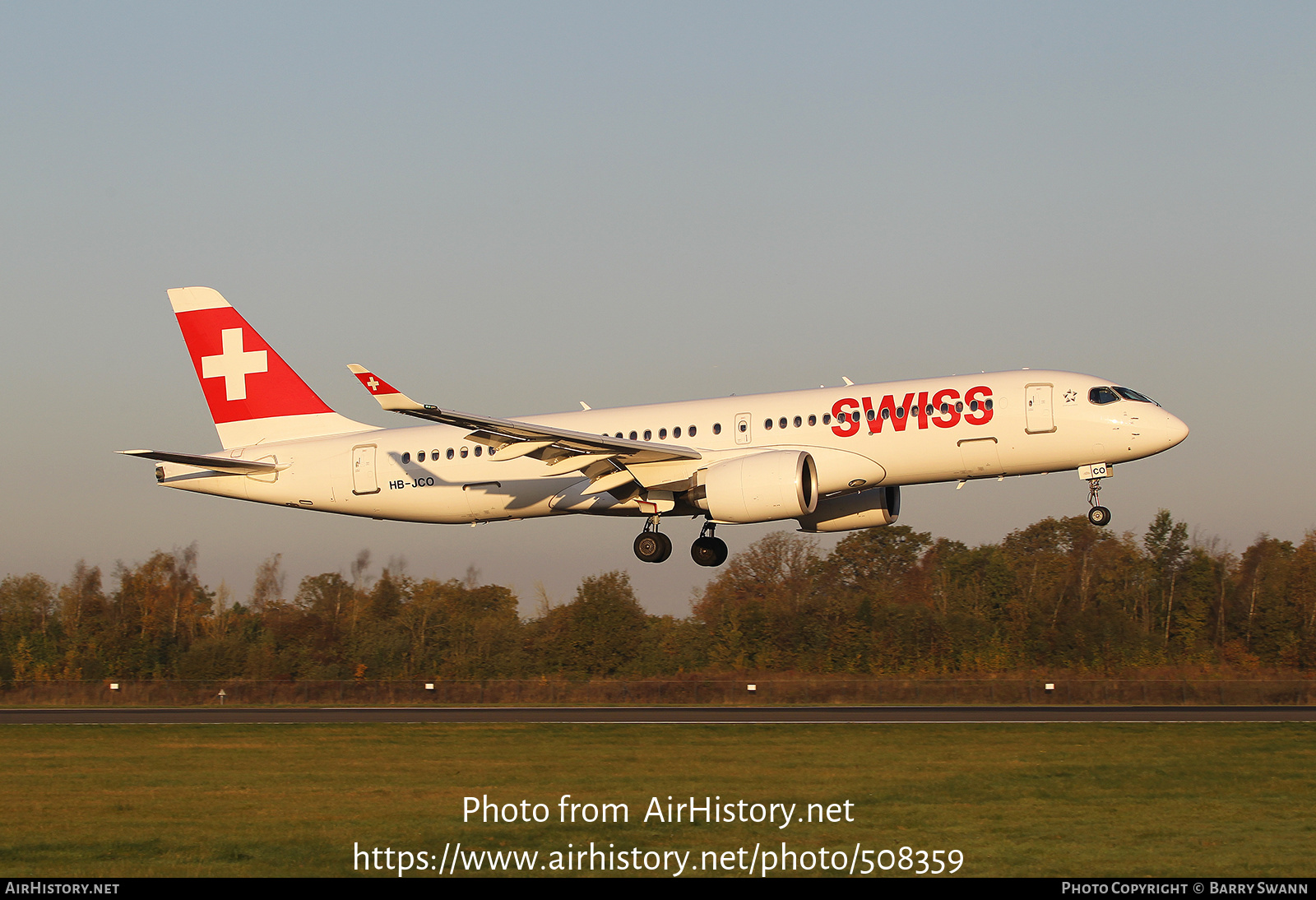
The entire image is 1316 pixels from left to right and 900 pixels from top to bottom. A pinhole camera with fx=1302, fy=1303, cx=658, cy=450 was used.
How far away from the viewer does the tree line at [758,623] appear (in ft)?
237

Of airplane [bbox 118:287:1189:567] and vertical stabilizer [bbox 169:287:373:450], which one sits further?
vertical stabilizer [bbox 169:287:373:450]

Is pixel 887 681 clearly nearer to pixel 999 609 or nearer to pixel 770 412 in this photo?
pixel 770 412

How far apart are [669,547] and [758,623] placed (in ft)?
125

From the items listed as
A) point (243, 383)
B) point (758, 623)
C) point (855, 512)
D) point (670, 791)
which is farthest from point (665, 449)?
point (758, 623)

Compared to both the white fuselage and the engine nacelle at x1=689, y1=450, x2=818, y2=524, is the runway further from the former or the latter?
the engine nacelle at x1=689, y1=450, x2=818, y2=524

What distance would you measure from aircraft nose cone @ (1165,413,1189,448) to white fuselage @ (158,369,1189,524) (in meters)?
0.03

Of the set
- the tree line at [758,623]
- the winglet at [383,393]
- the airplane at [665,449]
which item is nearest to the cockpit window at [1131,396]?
the airplane at [665,449]

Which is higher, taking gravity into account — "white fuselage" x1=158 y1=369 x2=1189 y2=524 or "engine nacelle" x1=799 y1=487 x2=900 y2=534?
"white fuselage" x1=158 y1=369 x2=1189 y2=524

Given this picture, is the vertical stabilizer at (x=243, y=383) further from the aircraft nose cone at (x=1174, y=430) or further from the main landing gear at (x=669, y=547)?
the aircraft nose cone at (x=1174, y=430)

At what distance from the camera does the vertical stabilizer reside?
140 ft

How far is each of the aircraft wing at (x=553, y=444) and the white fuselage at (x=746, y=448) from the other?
→ 748 mm

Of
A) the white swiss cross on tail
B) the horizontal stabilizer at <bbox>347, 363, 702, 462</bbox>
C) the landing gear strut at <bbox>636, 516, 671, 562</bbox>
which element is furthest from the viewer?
the white swiss cross on tail

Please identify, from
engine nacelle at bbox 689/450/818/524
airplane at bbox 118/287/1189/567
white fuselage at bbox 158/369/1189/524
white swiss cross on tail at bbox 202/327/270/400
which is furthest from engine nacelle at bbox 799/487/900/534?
white swiss cross on tail at bbox 202/327/270/400

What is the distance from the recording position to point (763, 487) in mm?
33719
